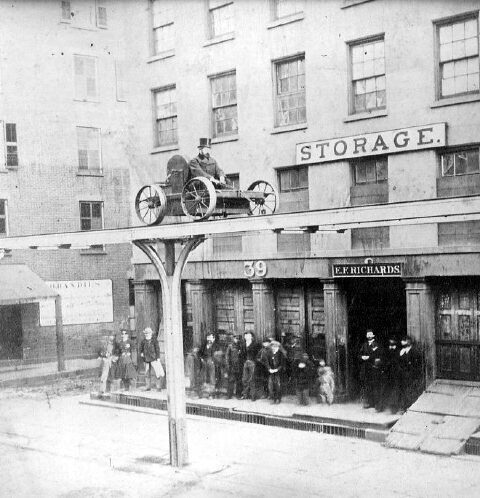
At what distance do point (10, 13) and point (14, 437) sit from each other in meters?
16.0

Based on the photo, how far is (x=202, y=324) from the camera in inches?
827

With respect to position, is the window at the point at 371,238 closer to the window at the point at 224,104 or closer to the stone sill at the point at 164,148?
the window at the point at 224,104

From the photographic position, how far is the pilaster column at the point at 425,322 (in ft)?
53.0

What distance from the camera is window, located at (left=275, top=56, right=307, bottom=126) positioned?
741 inches

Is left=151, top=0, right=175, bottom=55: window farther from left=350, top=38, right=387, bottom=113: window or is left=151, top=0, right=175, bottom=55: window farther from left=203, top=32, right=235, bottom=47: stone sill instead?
left=350, top=38, right=387, bottom=113: window

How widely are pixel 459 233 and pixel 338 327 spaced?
3764mm

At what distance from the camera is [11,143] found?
1060 inches

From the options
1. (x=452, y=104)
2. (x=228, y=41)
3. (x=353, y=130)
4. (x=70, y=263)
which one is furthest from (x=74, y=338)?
(x=452, y=104)

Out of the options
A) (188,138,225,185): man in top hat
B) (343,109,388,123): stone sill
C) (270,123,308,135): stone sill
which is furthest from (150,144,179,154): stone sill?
(188,138,225,185): man in top hat

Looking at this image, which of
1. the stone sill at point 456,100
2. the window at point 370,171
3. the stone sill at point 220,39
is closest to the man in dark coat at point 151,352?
the window at point 370,171

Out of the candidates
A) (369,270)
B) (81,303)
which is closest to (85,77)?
(81,303)

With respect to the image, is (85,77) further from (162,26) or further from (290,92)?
(290,92)

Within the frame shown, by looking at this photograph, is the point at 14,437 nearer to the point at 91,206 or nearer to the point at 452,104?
the point at 452,104

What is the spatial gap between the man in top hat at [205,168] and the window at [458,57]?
18.1ft
